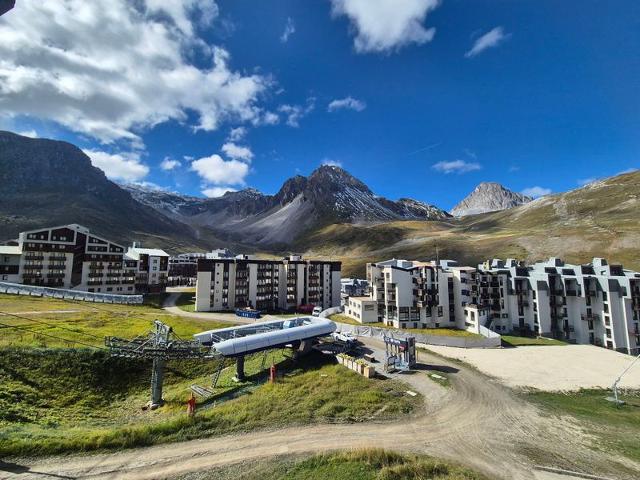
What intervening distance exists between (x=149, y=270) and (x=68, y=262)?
93.8 feet

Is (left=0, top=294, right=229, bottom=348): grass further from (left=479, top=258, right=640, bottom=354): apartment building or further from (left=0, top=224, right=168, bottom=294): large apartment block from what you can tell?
(left=479, top=258, right=640, bottom=354): apartment building

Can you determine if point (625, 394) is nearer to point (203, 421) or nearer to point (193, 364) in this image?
point (203, 421)

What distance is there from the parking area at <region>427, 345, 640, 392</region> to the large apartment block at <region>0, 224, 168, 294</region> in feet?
333

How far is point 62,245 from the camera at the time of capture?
317 ft

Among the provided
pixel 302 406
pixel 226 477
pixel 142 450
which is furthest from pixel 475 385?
pixel 142 450

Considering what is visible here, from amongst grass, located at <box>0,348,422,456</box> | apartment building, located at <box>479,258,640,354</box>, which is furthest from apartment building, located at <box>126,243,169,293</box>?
apartment building, located at <box>479,258,640,354</box>

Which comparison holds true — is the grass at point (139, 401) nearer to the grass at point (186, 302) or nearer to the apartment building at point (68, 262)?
the grass at point (186, 302)

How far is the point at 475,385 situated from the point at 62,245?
114646mm

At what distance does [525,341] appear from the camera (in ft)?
242

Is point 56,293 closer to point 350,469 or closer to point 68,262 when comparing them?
point 68,262

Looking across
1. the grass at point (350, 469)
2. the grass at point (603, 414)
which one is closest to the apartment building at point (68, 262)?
the grass at point (350, 469)

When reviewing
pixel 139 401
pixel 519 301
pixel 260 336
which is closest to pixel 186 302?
pixel 260 336

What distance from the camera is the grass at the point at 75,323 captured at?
159 ft

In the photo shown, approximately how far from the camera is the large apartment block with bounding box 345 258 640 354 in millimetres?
75875
